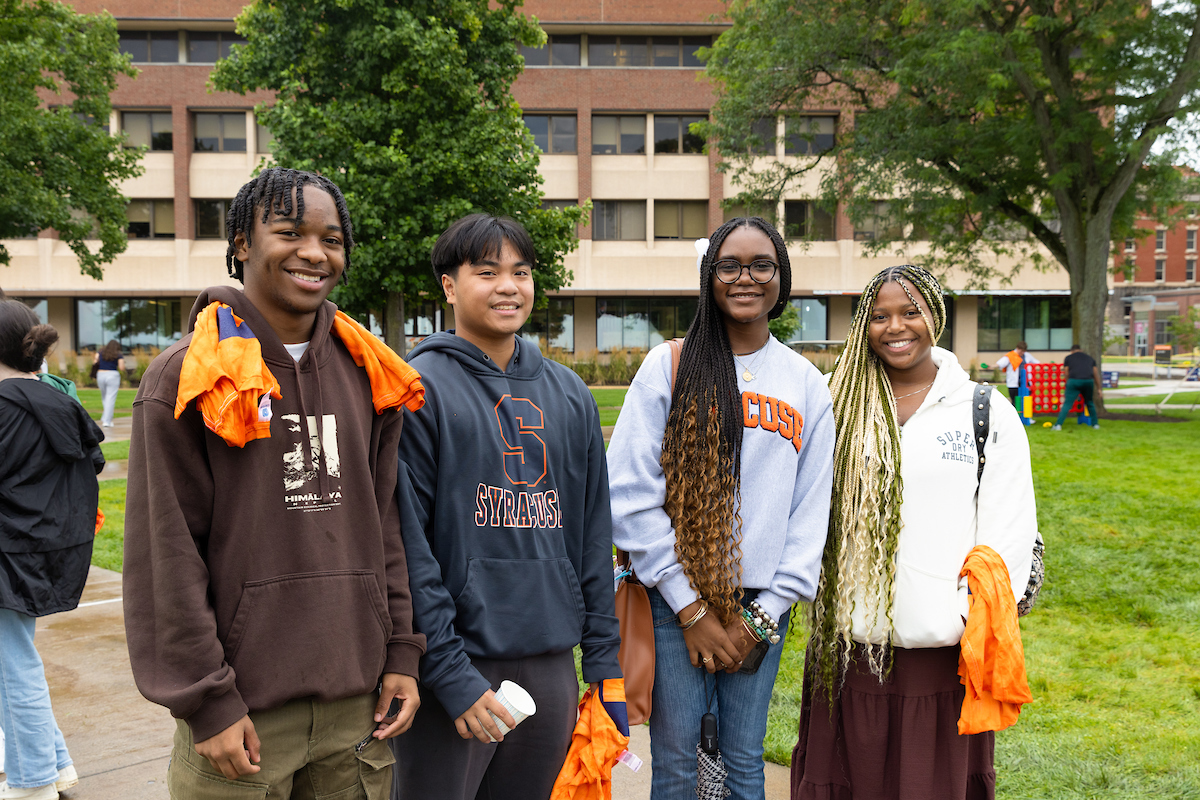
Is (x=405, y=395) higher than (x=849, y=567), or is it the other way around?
(x=405, y=395)

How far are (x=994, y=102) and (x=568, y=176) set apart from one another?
19.2m

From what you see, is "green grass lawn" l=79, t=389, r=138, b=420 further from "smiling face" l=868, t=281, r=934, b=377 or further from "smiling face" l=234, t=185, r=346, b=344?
"smiling face" l=868, t=281, r=934, b=377

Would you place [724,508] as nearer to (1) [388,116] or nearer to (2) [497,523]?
(2) [497,523]

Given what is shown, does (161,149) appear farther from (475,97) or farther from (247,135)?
(475,97)

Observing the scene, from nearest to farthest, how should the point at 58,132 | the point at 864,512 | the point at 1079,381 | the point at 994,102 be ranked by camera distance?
the point at 864,512 → the point at 1079,381 → the point at 994,102 → the point at 58,132

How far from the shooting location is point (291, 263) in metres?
2.02

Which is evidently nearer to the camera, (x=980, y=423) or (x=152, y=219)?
(x=980, y=423)

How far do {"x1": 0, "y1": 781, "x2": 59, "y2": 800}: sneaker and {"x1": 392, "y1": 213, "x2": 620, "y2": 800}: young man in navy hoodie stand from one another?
1.98m

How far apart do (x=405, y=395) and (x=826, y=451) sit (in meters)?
1.34

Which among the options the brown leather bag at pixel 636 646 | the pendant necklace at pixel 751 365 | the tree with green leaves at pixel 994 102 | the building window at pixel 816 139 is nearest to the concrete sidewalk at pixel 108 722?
the brown leather bag at pixel 636 646

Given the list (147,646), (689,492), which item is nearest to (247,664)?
(147,646)

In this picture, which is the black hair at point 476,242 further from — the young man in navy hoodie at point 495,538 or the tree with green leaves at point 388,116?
the tree with green leaves at point 388,116

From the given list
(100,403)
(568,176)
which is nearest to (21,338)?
(100,403)

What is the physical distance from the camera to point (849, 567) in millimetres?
2682
